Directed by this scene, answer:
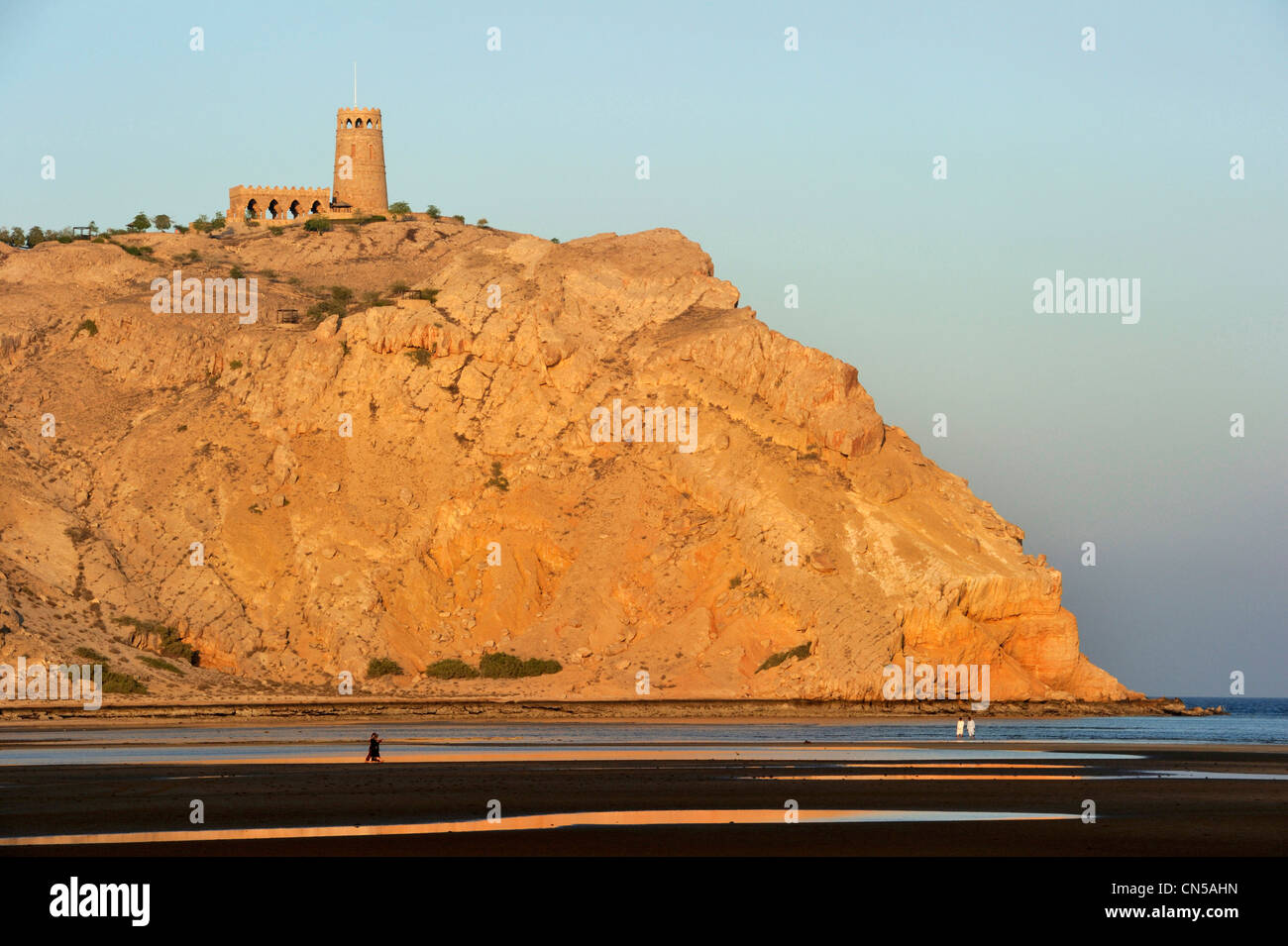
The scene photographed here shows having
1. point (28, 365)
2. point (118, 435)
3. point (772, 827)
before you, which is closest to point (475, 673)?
point (118, 435)

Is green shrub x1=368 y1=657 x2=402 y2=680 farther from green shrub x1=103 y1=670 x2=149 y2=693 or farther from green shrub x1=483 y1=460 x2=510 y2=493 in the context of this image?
green shrub x1=483 y1=460 x2=510 y2=493

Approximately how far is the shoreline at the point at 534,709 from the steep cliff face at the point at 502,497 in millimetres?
2202

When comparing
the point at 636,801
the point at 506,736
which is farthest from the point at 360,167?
the point at 636,801

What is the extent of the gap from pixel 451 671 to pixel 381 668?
356cm

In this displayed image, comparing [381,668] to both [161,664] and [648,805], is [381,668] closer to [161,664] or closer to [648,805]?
[161,664]

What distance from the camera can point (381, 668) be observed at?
81438 millimetres

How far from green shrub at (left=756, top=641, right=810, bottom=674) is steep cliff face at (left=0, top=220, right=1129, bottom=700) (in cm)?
65

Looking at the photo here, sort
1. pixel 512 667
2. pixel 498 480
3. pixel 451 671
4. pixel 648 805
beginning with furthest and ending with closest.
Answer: pixel 498 480
pixel 451 671
pixel 512 667
pixel 648 805

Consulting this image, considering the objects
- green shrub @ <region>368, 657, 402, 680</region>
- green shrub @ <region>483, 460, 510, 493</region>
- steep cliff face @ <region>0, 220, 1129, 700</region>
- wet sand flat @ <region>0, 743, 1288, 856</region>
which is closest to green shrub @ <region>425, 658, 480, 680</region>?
steep cliff face @ <region>0, 220, 1129, 700</region>

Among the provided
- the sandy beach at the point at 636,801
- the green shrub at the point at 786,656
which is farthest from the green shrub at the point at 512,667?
the sandy beach at the point at 636,801

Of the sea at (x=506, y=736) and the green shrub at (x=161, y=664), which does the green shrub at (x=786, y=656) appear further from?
the green shrub at (x=161, y=664)

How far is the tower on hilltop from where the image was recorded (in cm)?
11700
